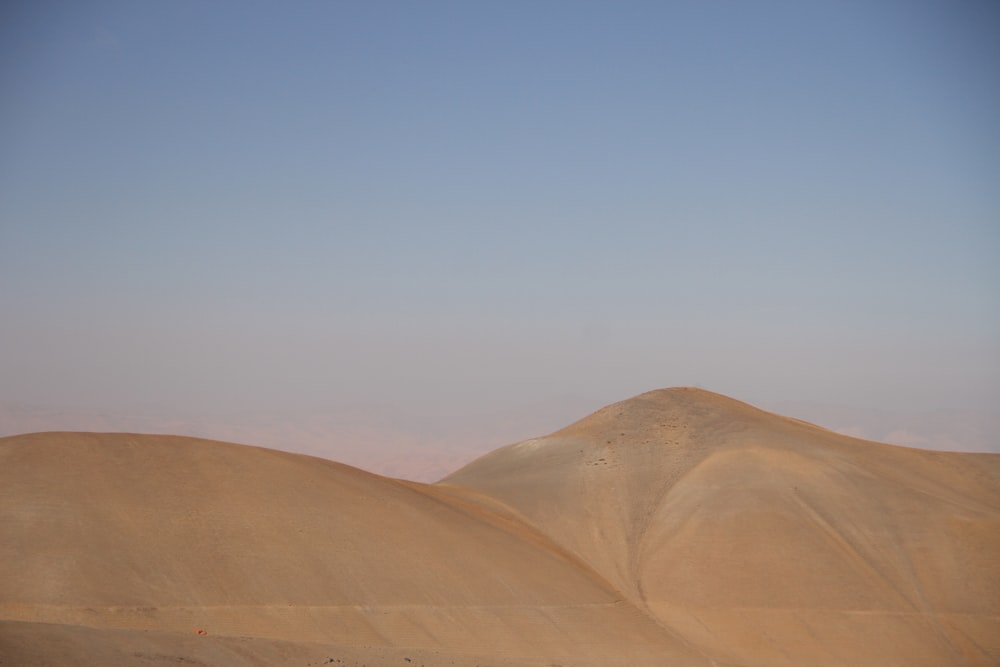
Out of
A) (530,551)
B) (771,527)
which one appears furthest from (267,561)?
(771,527)

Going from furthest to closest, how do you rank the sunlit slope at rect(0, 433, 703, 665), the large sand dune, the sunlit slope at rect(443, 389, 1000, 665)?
1. the sunlit slope at rect(443, 389, 1000, 665)
2. the sunlit slope at rect(0, 433, 703, 665)
3. the large sand dune

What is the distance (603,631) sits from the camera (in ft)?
126

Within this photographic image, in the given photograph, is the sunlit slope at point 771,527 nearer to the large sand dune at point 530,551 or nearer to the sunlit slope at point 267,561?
the large sand dune at point 530,551

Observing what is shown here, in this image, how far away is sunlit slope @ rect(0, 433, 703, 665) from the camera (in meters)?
30.0

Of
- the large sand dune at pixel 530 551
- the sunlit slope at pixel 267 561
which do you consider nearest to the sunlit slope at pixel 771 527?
the large sand dune at pixel 530 551

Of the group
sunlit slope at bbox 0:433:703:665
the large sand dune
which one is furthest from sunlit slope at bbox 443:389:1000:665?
sunlit slope at bbox 0:433:703:665

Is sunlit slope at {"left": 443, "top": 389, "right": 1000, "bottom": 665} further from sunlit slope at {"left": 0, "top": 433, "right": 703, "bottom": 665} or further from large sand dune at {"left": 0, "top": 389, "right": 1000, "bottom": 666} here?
sunlit slope at {"left": 0, "top": 433, "right": 703, "bottom": 665}

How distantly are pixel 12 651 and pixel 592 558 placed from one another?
31051 millimetres

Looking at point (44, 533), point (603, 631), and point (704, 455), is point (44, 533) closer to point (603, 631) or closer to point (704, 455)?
point (603, 631)

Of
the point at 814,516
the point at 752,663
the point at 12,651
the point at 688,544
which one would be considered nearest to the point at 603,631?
the point at 752,663

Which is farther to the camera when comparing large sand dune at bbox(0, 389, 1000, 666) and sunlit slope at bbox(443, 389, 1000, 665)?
sunlit slope at bbox(443, 389, 1000, 665)

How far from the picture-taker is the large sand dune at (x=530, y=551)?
2984 centimetres

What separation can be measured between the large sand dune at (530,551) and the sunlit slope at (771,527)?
4.9 inches

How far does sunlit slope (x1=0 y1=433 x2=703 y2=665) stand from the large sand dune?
0.10 meters
